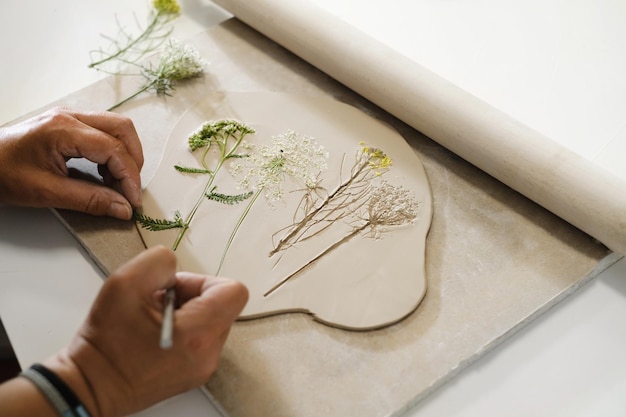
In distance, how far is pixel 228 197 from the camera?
58.2 inches

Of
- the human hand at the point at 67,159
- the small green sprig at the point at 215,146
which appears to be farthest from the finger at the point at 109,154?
the small green sprig at the point at 215,146

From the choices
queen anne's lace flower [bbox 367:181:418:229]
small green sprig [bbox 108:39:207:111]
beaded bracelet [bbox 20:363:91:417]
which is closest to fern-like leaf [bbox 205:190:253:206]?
queen anne's lace flower [bbox 367:181:418:229]

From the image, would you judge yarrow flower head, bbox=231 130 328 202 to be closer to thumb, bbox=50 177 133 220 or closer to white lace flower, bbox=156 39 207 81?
thumb, bbox=50 177 133 220

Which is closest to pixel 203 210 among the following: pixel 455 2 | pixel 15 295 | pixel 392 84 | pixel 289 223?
pixel 289 223

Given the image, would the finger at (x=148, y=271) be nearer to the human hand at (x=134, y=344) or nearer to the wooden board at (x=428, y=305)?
the human hand at (x=134, y=344)

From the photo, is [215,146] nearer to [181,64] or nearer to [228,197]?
[228,197]

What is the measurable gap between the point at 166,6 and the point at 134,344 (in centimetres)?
136

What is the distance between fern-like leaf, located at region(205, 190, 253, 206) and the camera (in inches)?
57.9

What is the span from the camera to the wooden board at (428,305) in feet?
3.95

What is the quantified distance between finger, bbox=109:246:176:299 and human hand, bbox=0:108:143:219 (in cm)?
38

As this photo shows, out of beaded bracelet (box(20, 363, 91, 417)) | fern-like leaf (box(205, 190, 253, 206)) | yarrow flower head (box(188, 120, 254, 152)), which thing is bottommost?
beaded bracelet (box(20, 363, 91, 417))

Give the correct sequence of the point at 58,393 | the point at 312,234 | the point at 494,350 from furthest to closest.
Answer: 1. the point at 312,234
2. the point at 494,350
3. the point at 58,393

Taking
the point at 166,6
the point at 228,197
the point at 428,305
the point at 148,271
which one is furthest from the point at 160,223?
the point at 166,6

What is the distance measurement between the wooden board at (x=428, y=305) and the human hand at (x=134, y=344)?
0.15m
